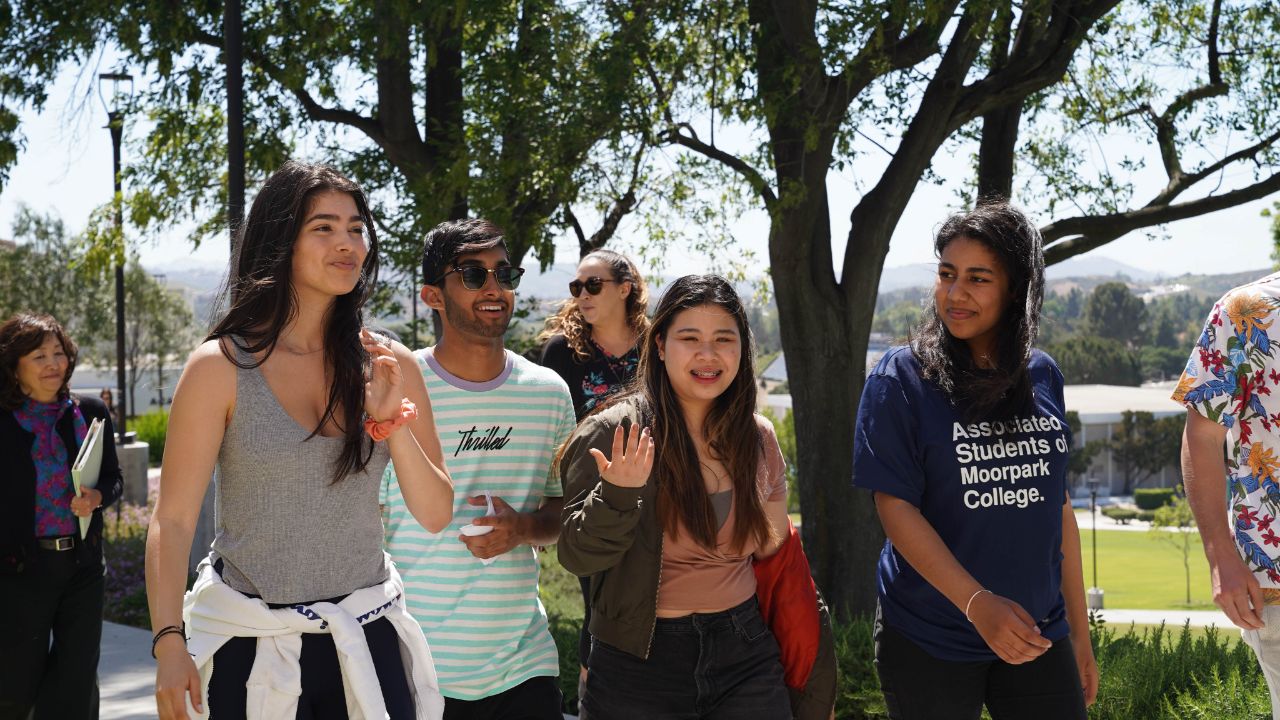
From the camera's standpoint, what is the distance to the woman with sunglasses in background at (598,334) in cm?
554

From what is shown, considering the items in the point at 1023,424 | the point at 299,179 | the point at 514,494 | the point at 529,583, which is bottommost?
the point at 529,583

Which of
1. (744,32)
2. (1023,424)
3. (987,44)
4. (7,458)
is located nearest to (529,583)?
Answer: (1023,424)

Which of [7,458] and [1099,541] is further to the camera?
[1099,541]

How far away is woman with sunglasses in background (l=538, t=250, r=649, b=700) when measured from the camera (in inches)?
218

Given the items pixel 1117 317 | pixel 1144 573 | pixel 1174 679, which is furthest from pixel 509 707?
pixel 1117 317

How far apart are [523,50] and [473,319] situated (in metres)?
7.14

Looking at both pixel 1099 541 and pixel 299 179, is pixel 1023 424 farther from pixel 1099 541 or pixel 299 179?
pixel 1099 541

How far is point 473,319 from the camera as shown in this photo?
4039mm

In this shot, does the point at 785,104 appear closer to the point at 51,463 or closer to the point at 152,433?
the point at 51,463

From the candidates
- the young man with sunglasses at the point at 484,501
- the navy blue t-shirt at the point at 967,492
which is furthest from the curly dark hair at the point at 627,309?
the navy blue t-shirt at the point at 967,492

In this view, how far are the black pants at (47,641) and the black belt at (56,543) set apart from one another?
2 centimetres

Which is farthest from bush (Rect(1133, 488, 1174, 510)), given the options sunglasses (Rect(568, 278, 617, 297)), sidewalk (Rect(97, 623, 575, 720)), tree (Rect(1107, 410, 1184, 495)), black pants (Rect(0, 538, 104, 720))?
black pants (Rect(0, 538, 104, 720))

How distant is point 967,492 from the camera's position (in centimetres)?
346

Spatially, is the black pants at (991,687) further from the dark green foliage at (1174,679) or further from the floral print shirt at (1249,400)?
the dark green foliage at (1174,679)
